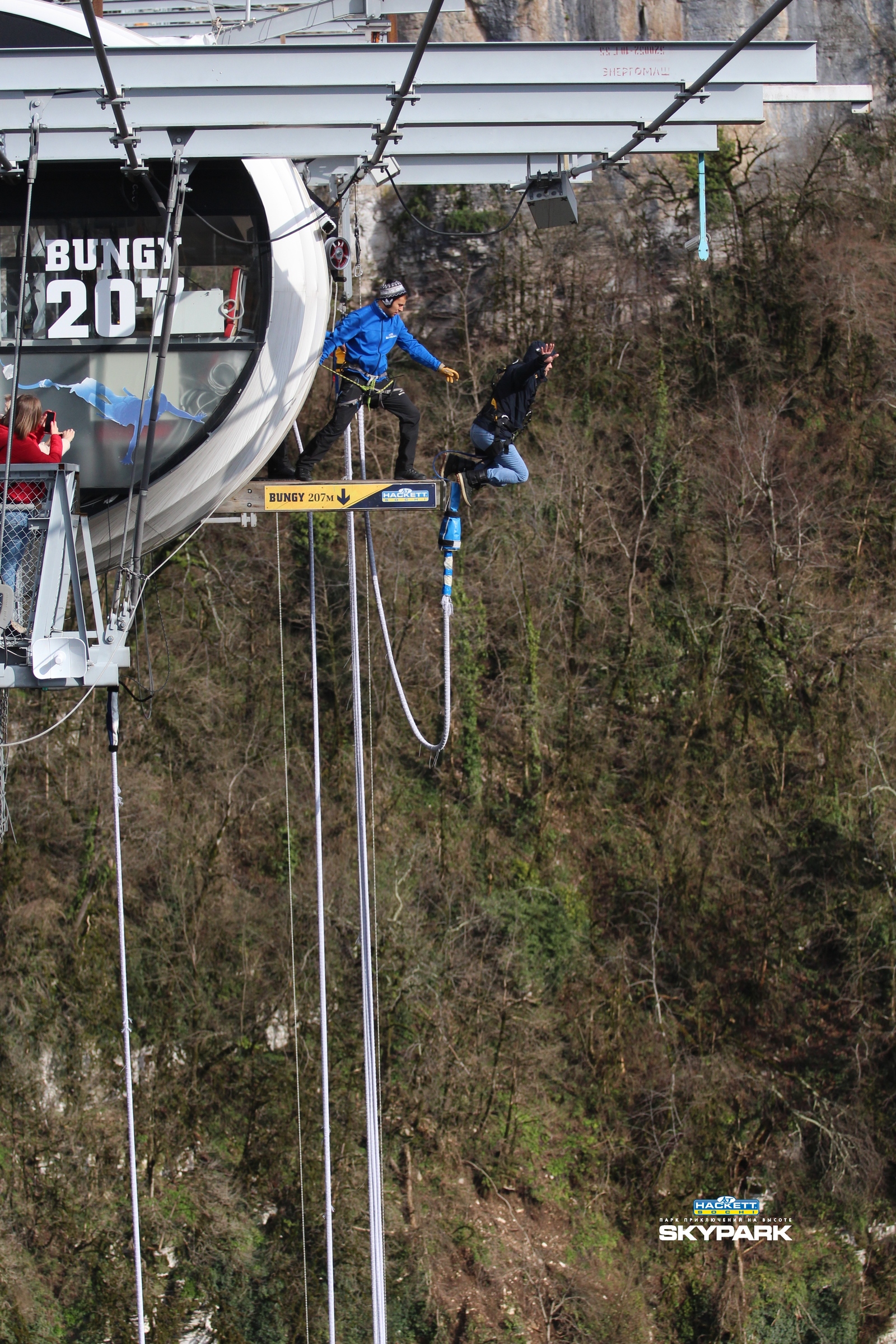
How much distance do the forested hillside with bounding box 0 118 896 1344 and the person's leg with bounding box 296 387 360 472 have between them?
12007 millimetres

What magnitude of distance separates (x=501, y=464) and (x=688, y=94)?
3.81 metres

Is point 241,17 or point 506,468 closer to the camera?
point 506,468

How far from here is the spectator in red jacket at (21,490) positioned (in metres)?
8.96

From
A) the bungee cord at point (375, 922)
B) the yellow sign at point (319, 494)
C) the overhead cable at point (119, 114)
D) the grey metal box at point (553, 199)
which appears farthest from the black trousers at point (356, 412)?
the bungee cord at point (375, 922)

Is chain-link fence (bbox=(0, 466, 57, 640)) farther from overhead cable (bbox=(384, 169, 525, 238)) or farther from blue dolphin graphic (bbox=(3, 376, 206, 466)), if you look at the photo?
overhead cable (bbox=(384, 169, 525, 238))

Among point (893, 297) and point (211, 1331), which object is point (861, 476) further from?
point (211, 1331)

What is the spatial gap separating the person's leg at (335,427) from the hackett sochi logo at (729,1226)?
49.0 feet

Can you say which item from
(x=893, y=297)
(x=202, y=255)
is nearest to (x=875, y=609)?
(x=893, y=297)

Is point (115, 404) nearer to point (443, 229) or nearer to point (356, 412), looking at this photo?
point (356, 412)

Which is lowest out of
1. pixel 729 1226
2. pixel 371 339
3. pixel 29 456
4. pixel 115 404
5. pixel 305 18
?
pixel 729 1226

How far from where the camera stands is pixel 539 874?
78.1 ft

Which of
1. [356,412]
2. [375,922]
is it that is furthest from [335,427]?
[375,922]

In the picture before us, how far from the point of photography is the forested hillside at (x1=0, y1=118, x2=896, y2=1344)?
21.5 m

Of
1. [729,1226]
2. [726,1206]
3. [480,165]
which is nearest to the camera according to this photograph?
[480,165]
